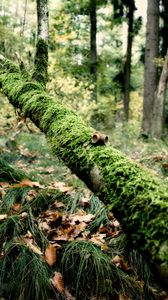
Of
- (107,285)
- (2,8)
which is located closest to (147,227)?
(107,285)

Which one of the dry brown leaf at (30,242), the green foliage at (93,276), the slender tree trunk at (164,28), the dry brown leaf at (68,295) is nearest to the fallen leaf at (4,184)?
the dry brown leaf at (30,242)

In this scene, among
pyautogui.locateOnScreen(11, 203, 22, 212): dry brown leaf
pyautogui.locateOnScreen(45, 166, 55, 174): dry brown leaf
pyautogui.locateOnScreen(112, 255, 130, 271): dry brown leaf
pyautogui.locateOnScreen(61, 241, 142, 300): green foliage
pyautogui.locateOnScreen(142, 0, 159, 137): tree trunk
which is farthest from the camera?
pyautogui.locateOnScreen(142, 0, 159, 137): tree trunk

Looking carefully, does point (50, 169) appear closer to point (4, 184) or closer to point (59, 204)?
point (4, 184)

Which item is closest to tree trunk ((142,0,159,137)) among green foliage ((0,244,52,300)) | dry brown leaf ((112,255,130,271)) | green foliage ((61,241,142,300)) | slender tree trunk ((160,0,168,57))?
slender tree trunk ((160,0,168,57))

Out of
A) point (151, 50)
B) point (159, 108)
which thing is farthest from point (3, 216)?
point (151, 50)

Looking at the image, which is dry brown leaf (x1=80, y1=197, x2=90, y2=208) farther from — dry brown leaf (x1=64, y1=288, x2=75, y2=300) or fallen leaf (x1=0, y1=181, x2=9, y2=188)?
dry brown leaf (x1=64, y1=288, x2=75, y2=300)

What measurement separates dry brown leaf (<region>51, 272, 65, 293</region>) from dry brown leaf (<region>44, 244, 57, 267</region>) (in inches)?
4.4

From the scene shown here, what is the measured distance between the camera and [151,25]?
13.4 m

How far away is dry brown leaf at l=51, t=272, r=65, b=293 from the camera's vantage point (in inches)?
110

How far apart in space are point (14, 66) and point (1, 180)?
4.26 ft

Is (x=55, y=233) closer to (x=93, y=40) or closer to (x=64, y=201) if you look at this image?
(x=64, y=201)

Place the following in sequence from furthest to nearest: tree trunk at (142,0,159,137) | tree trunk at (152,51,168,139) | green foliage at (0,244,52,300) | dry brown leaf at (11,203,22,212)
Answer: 1. tree trunk at (142,0,159,137)
2. tree trunk at (152,51,168,139)
3. dry brown leaf at (11,203,22,212)
4. green foliage at (0,244,52,300)

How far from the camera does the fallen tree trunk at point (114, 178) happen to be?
1672mm

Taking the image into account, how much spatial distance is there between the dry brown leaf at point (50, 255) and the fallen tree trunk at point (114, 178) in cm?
86
